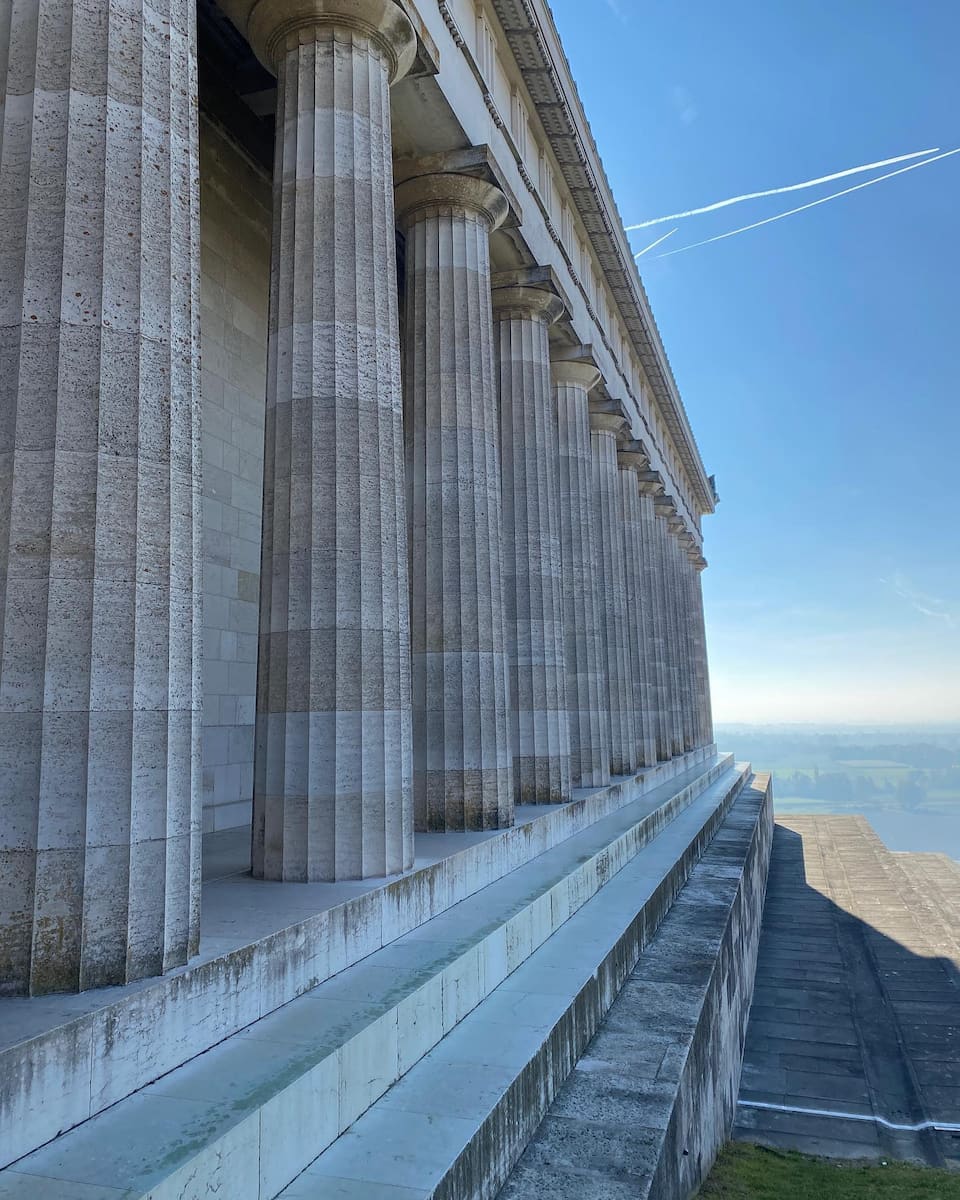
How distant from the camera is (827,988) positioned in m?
35.8

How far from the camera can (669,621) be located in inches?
2749

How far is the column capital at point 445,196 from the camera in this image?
2483cm

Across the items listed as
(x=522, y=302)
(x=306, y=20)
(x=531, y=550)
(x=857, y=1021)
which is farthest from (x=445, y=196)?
A: (x=857, y=1021)

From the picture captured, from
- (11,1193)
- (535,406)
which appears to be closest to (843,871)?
(535,406)

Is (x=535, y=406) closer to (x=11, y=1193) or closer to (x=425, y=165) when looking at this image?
(x=425, y=165)

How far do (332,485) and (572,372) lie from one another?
24.8 metres

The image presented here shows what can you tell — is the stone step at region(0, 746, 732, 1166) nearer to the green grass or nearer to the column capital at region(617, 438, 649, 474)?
the green grass

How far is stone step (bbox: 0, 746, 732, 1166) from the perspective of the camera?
27.1 ft

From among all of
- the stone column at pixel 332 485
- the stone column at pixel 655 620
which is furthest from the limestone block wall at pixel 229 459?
the stone column at pixel 655 620

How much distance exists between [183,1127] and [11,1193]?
61.1 inches

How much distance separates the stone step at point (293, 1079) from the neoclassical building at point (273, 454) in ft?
5.23

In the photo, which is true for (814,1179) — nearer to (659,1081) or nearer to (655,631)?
(659,1081)

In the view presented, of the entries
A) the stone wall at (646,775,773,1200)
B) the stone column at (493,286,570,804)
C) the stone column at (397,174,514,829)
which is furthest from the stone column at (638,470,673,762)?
the stone column at (397,174,514,829)

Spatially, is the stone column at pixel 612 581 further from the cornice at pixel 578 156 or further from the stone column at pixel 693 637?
the stone column at pixel 693 637
